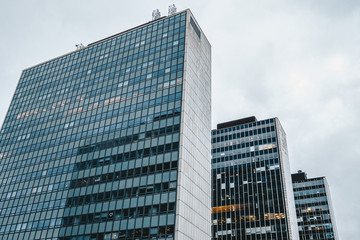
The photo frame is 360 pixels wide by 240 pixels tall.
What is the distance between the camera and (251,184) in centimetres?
11650

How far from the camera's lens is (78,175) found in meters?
73.9

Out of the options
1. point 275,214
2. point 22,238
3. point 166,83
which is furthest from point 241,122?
point 22,238

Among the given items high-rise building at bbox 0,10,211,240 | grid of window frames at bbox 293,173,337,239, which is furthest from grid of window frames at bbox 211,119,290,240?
high-rise building at bbox 0,10,211,240

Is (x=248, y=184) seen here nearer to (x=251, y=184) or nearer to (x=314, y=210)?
(x=251, y=184)

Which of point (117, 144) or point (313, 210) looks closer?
point (117, 144)

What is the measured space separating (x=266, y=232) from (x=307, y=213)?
46962mm

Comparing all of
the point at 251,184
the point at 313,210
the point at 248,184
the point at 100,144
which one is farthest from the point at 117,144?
the point at 313,210

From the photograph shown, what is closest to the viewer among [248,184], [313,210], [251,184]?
[251,184]

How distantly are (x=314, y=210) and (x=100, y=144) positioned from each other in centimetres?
10612

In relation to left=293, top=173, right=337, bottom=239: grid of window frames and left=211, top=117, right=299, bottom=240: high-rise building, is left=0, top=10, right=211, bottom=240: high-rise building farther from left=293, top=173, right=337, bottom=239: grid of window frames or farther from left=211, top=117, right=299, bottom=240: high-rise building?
left=293, top=173, right=337, bottom=239: grid of window frames

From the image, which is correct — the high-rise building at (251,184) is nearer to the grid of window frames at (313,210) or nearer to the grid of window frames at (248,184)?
the grid of window frames at (248,184)

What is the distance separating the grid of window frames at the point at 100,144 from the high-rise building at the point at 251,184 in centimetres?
5497

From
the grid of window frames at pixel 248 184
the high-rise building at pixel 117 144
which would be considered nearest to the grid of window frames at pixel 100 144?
the high-rise building at pixel 117 144

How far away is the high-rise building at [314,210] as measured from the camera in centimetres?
14000
